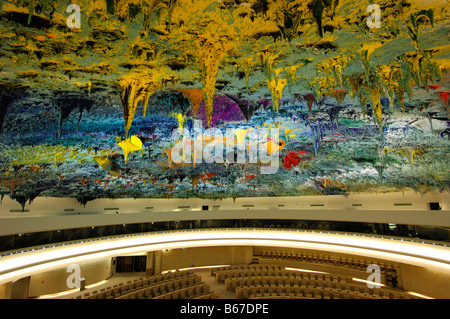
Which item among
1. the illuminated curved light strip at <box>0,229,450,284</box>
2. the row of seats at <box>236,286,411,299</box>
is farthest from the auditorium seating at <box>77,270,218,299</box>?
the illuminated curved light strip at <box>0,229,450,284</box>

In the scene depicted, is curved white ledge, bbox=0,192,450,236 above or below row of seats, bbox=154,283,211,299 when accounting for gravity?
above

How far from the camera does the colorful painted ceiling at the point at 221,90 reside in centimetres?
384

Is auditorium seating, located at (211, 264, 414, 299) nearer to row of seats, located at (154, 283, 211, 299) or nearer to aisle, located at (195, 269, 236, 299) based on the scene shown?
aisle, located at (195, 269, 236, 299)

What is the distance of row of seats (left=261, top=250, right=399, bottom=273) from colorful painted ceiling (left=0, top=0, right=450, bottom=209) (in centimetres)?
635

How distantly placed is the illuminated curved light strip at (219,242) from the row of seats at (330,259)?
4.03 meters

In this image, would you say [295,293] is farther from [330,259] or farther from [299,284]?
[330,259]

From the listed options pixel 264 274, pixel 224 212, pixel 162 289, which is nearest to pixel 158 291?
pixel 162 289

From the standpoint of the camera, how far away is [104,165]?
33.7ft

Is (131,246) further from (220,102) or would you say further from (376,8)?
(376,8)

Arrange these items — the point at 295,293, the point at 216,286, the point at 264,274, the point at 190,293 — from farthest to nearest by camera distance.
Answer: the point at 264,274, the point at 216,286, the point at 190,293, the point at 295,293

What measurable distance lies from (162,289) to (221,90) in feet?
33.6

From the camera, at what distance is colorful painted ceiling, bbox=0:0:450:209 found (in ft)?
12.6

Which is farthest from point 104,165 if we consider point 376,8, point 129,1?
point 376,8

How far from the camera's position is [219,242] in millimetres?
15633
